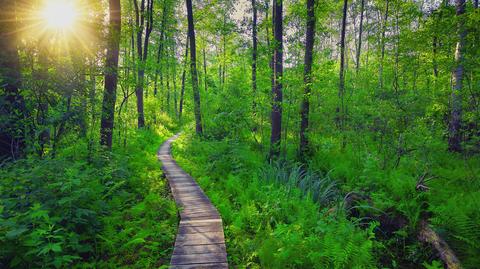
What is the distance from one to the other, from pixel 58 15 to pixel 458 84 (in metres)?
14.6

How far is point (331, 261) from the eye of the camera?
12.1ft

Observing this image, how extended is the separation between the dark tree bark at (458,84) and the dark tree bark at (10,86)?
40.3ft

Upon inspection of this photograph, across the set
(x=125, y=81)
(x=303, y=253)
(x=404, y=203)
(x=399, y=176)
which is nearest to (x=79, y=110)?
(x=125, y=81)

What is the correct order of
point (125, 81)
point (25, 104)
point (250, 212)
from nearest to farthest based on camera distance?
point (250, 212) < point (25, 104) < point (125, 81)

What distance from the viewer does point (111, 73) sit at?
27.6 feet

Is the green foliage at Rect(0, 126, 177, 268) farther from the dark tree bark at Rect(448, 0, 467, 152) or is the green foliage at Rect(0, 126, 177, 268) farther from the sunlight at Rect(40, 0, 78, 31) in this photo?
the dark tree bark at Rect(448, 0, 467, 152)

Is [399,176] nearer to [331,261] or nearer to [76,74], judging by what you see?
[331,261]

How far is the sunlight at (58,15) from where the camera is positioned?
7.51m

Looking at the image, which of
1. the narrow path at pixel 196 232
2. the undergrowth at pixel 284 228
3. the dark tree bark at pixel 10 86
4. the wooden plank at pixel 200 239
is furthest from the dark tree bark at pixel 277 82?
the dark tree bark at pixel 10 86

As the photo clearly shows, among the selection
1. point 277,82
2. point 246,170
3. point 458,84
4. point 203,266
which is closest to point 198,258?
point 203,266

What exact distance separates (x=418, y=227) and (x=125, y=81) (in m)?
10.2

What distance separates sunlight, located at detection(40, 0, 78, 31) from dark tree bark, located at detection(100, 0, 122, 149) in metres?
1.14

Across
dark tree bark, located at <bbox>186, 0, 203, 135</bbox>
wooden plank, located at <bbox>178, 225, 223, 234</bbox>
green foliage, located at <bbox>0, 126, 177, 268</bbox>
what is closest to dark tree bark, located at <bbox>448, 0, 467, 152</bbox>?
wooden plank, located at <bbox>178, 225, 223, 234</bbox>

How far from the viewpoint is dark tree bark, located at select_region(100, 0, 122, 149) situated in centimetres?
819
